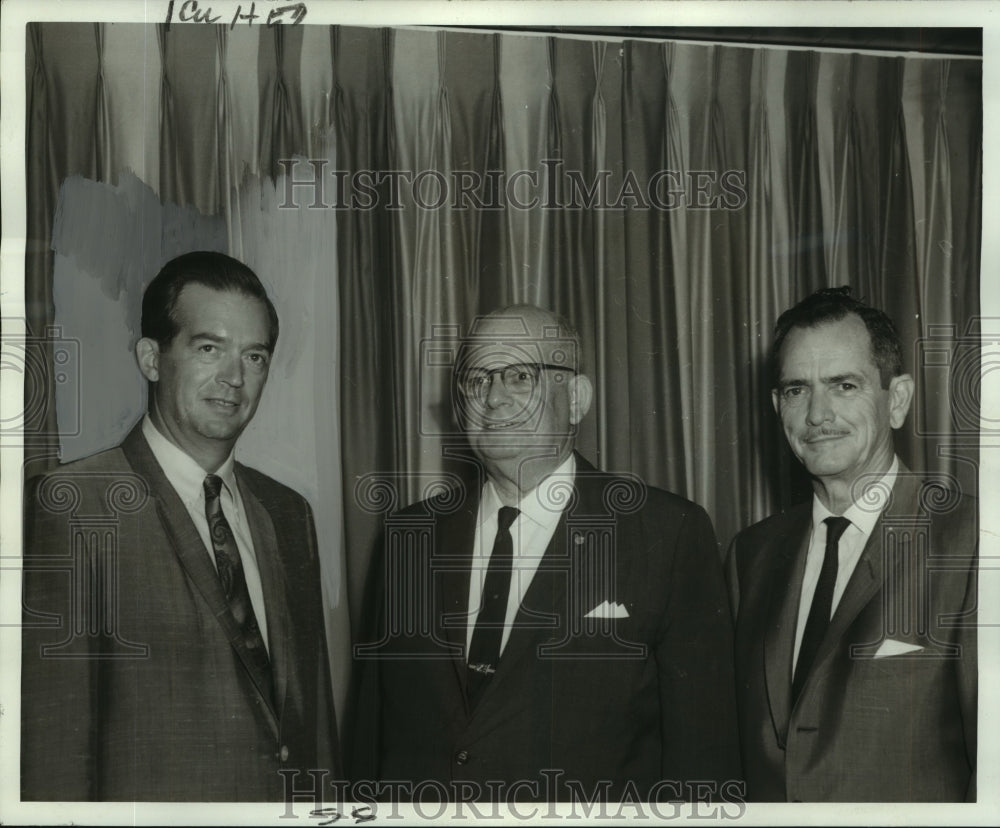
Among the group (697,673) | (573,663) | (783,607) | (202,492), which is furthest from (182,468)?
(783,607)

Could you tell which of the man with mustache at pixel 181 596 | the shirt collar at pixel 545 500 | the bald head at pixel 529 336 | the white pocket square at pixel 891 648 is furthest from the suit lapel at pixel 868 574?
the man with mustache at pixel 181 596

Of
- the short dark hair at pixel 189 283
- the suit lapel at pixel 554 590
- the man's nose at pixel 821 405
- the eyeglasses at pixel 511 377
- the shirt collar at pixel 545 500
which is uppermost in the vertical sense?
the short dark hair at pixel 189 283

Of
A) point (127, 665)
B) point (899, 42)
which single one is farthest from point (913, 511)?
point (127, 665)

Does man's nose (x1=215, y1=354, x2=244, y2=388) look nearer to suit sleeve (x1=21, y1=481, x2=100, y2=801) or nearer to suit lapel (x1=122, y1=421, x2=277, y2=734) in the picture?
suit lapel (x1=122, y1=421, x2=277, y2=734)

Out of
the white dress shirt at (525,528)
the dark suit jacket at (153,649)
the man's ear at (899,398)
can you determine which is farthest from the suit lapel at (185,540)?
the man's ear at (899,398)

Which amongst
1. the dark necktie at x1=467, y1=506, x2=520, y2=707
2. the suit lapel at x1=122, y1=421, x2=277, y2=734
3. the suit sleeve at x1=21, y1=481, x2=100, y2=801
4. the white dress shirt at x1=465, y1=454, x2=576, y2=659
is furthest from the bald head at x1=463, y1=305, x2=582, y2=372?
the suit sleeve at x1=21, y1=481, x2=100, y2=801

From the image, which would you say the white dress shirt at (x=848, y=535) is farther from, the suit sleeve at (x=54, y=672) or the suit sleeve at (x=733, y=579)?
the suit sleeve at (x=54, y=672)

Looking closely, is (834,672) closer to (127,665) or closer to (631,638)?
(631,638)

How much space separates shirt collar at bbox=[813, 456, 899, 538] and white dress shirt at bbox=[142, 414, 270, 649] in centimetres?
149

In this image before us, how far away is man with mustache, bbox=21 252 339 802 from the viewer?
2664 mm

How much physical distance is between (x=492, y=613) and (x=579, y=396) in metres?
0.61

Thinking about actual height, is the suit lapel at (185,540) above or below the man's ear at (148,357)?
below

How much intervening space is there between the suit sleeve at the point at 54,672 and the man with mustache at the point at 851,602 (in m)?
1.71

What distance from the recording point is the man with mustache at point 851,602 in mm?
2682
